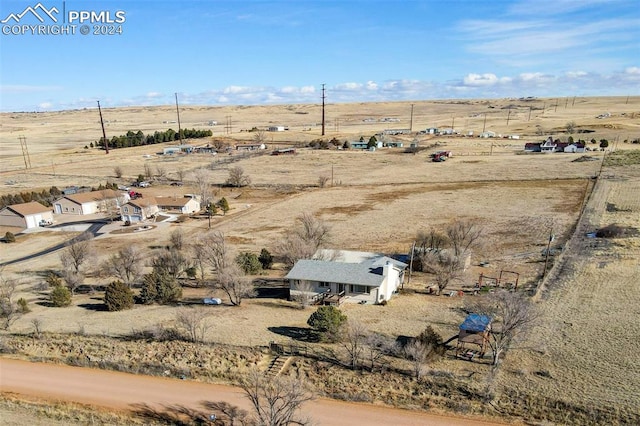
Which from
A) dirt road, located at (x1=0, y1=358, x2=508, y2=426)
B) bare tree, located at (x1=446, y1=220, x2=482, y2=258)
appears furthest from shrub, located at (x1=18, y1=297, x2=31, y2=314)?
bare tree, located at (x1=446, y1=220, x2=482, y2=258)

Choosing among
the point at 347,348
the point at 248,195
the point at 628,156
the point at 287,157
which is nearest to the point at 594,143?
the point at 628,156

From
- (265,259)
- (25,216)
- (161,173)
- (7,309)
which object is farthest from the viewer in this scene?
(161,173)

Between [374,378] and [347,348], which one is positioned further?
[347,348]

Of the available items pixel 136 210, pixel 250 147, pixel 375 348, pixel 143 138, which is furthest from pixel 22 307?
pixel 143 138

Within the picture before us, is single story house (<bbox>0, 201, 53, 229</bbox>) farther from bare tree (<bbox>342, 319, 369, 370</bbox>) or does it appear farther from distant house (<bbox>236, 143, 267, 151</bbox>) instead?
distant house (<bbox>236, 143, 267, 151</bbox>)

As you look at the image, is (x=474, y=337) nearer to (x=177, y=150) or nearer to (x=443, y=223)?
(x=443, y=223)

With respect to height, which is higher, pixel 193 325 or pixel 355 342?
pixel 355 342

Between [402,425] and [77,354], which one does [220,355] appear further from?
[402,425]

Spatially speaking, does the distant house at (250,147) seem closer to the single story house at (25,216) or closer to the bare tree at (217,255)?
the single story house at (25,216)

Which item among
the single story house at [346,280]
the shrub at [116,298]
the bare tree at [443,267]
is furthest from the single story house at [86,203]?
the bare tree at [443,267]
